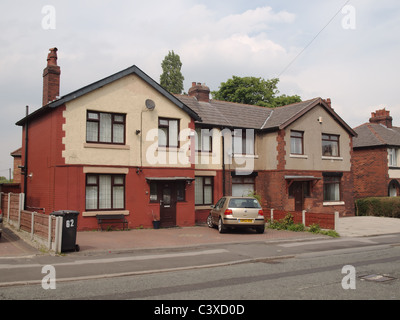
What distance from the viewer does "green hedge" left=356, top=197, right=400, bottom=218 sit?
85.1ft

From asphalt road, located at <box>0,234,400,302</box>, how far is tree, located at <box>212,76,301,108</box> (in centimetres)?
3035

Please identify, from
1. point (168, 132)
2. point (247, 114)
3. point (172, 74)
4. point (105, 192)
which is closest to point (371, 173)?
point (247, 114)

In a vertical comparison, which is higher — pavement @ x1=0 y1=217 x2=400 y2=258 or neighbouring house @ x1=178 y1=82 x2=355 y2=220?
neighbouring house @ x1=178 y1=82 x2=355 y2=220

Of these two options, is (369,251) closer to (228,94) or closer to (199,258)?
(199,258)

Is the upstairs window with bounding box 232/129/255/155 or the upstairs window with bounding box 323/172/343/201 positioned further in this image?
the upstairs window with bounding box 323/172/343/201

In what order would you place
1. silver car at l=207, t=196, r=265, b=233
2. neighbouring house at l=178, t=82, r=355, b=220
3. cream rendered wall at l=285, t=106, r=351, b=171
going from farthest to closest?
cream rendered wall at l=285, t=106, r=351, b=171 → neighbouring house at l=178, t=82, r=355, b=220 → silver car at l=207, t=196, r=265, b=233

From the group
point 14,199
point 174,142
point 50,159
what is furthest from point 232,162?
point 14,199

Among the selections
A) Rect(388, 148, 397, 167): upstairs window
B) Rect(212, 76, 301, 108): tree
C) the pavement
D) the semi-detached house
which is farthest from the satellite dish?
Rect(212, 76, 301, 108): tree

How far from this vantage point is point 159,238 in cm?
1503

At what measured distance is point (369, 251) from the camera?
481 inches

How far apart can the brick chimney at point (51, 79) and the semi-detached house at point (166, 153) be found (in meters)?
0.05

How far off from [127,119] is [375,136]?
2182 centimetres

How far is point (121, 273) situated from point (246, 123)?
1663 cm

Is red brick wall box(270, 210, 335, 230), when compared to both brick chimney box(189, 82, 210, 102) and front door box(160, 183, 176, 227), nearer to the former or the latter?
front door box(160, 183, 176, 227)
